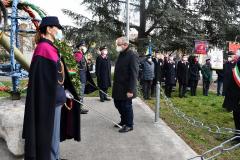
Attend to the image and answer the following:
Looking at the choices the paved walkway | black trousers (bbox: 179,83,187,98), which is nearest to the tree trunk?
black trousers (bbox: 179,83,187,98)

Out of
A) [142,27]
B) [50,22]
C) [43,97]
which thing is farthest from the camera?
[142,27]

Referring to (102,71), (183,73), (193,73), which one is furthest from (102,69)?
(193,73)

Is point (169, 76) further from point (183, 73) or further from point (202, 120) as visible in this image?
point (202, 120)

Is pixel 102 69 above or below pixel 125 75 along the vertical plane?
below

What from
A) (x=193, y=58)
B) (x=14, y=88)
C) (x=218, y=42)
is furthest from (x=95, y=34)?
(x=14, y=88)

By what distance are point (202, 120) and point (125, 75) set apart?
318cm

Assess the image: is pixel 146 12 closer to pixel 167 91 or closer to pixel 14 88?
pixel 167 91

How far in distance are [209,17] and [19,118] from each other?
17.3m

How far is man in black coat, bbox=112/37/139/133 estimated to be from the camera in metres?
7.85

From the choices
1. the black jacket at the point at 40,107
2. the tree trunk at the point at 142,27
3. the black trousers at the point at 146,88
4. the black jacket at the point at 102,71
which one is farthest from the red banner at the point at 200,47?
the black jacket at the point at 40,107

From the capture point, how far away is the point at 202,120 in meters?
10.3

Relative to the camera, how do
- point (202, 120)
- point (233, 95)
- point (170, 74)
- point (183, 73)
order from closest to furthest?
point (233, 95), point (202, 120), point (170, 74), point (183, 73)

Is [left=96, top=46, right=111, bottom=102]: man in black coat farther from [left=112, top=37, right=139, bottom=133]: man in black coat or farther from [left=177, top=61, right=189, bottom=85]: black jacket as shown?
[left=112, top=37, right=139, bottom=133]: man in black coat

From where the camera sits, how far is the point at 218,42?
856 inches
